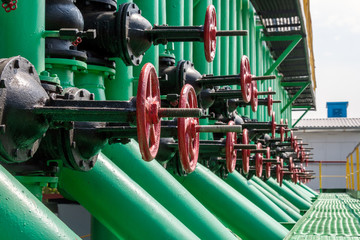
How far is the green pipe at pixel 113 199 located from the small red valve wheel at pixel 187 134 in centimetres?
43

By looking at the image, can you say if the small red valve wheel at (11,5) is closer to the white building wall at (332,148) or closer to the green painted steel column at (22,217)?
the green painted steel column at (22,217)

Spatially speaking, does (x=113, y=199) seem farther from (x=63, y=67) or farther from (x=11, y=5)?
(x=11, y=5)

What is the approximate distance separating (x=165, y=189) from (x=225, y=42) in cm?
350

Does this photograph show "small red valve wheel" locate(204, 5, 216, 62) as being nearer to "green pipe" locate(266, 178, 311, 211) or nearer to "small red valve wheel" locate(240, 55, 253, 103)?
"small red valve wheel" locate(240, 55, 253, 103)

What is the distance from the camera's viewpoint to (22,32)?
1857mm

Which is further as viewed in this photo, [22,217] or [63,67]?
[63,67]

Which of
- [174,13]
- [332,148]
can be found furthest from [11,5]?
[332,148]

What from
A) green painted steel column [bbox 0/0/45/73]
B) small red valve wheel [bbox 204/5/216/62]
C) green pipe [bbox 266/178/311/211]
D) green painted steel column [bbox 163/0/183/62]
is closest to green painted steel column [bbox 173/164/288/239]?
green painted steel column [bbox 163/0/183/62]

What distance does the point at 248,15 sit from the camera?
316 inches

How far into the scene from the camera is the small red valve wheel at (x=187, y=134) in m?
1.60

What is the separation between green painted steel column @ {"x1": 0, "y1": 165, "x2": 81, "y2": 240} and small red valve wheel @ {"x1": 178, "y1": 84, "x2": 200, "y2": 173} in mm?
417

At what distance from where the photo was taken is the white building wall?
19.1 meters

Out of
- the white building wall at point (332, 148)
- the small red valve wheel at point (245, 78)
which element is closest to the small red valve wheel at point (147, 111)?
the small red valve wheel at point (245, 78)

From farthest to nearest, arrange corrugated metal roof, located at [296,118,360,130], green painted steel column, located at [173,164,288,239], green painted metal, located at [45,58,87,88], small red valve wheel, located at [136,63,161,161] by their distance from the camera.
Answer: corrugated metal roof, located at [296,118,360,130] < green painted steel column, located at [173,164,288,239] < green painted metal, located at [45,58,87,88] < small red valve wheel, located at [136,63,161,161]
